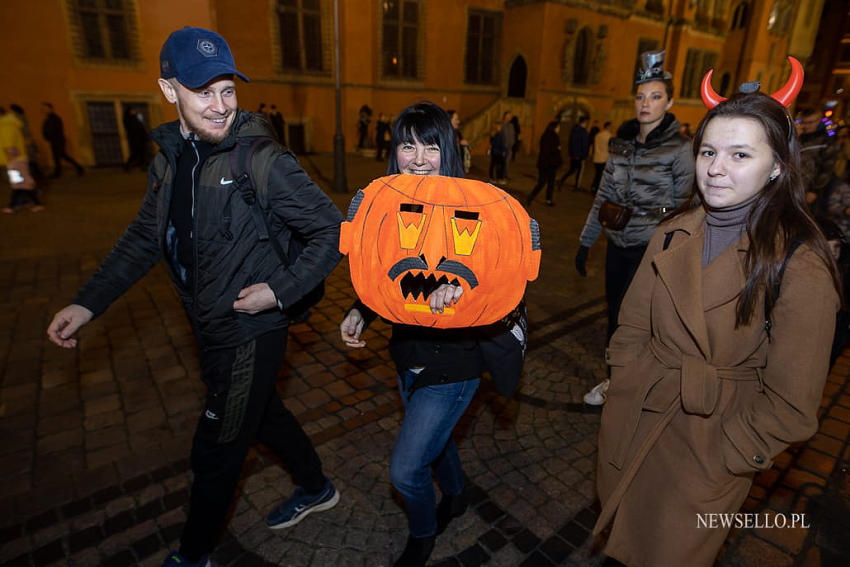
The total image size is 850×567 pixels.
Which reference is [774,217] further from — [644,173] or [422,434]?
[644,173]

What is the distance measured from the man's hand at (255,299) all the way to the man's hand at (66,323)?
0.73m

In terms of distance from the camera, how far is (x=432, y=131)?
1.99 meters

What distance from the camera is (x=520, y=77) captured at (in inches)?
859

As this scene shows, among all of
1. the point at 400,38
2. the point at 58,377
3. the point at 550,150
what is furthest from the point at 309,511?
the point at 400,38

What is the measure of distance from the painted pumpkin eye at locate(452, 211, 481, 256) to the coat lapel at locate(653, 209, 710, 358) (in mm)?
707

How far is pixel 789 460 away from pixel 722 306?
2553 mm

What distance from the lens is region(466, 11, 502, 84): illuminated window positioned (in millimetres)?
20594

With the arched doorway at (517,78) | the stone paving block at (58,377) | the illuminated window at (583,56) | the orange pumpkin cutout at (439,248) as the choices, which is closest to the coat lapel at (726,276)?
the orange pumpkin cutout at (439,248)

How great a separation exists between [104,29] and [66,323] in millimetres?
15769

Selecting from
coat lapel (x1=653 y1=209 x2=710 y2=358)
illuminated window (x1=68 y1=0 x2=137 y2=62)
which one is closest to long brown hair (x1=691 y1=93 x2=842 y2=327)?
coat lapel (x1=653 y1=209 x2=710 y2=358)

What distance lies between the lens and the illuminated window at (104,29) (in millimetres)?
13430

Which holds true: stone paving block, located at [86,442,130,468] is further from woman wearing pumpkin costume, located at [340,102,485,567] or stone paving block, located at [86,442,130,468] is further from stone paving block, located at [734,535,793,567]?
stone paving block, located at [734,535,793,567]

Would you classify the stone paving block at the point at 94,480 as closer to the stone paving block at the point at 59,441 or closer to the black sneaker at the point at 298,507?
the stone paving block at the point at 59,441

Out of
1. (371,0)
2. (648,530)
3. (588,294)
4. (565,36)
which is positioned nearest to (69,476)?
(648,530)
